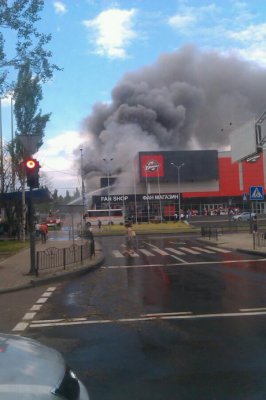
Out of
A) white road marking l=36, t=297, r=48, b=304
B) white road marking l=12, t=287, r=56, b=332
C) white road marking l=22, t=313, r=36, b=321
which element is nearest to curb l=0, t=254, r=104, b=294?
white road marking l=12, t=287, r=56, b=332

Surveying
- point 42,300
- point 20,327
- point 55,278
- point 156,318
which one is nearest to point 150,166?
point 55,278

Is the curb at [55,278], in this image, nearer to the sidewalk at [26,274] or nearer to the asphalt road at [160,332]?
the sidewalk at [26,274]

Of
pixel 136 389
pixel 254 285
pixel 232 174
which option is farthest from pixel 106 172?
pixel 136 389

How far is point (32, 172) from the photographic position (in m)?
14.1

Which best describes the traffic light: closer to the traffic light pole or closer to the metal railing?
the traffic light pole

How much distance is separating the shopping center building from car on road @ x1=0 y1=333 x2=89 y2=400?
8717cm

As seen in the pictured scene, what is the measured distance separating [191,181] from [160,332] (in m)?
90.3

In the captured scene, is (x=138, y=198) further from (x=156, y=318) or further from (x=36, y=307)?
(x=156, y=318)

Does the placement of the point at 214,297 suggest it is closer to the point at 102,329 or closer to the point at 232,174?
the point at 102,329

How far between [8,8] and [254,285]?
1076cm

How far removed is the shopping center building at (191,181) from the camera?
9212 centimetres

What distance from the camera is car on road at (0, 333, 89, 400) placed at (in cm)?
→ 273

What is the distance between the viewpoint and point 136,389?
14.9ft

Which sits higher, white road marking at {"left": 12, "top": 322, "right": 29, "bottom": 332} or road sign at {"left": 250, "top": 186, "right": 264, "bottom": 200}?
road sign at {"left": 250, "top": 186, "right": 264, "bottom": 200}
